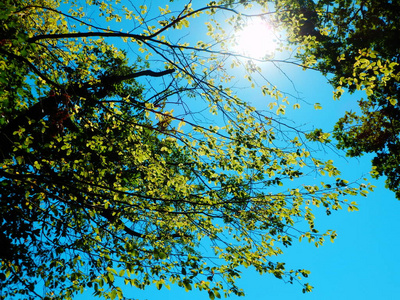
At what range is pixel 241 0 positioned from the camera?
463 centimetres

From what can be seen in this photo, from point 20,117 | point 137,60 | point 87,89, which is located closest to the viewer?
point 20,117

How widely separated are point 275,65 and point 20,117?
732cm

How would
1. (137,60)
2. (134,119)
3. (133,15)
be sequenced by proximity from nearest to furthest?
(133,15) < (134,119) < (137,60)

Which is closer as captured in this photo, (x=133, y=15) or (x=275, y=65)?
(x=275, y=65)

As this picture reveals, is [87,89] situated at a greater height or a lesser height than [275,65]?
greater

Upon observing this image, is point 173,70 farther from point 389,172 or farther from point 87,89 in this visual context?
point 389,172

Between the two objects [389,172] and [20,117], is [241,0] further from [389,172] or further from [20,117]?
[389,172]

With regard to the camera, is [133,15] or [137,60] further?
[137,60]

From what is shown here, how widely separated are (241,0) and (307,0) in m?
9.40

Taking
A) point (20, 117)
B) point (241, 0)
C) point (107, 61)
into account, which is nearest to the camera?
point (241, 0)

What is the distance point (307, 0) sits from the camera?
1151 centimetres

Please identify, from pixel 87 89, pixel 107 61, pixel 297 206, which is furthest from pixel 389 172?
pixel 107 61

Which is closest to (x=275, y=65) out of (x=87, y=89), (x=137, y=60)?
(x=87, y=89)

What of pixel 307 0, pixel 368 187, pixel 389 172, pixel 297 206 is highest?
pixel 307 0
